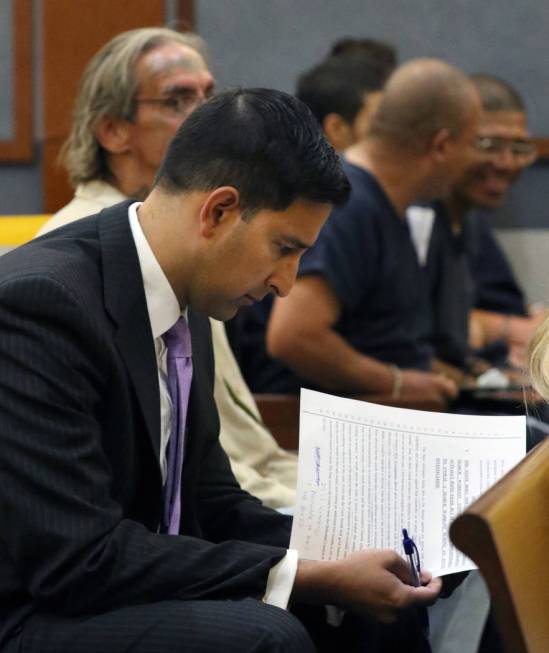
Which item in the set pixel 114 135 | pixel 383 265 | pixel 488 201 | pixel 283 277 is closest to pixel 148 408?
pixel 283 277

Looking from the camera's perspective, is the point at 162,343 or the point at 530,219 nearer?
the point at 162,343

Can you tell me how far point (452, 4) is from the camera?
4652mm

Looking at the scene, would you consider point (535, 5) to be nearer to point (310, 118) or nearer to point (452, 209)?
point (452, 209)

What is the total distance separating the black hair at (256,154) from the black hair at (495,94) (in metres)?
2.76

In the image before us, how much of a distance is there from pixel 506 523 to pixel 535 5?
367cm

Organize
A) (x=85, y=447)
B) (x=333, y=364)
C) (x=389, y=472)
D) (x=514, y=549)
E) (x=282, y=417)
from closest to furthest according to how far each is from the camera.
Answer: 1. (x=514, y=549)
2. (x=85, y=447)
3. (x=389, y=472)
4. (x=282, y=417)
5. (x=333, y=364)

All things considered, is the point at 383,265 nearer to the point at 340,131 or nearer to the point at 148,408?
the point at 340,131

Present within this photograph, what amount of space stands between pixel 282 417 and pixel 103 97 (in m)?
0.85

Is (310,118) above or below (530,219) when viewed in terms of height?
above

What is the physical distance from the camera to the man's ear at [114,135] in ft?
→ 9.23

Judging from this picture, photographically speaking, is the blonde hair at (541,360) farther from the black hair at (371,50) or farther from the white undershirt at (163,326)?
the black hair at (371,50)

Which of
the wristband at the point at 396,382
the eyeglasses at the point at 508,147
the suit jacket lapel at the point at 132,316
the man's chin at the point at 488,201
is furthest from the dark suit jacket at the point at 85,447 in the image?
the eyeglasses at the point at 508,147

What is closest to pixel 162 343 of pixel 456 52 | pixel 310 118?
pixel 310 118

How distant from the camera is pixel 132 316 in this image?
1821mm
